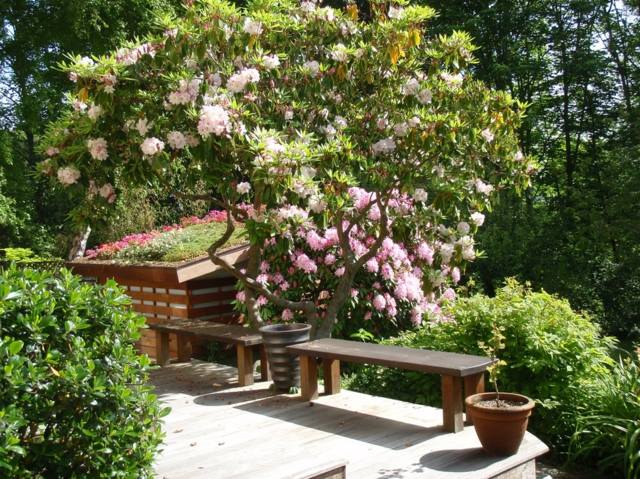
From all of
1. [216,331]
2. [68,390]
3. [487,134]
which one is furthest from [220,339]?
[68,390]

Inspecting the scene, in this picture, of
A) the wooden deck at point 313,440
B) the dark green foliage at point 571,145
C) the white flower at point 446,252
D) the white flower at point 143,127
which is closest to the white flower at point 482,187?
the white flower at point 446,252

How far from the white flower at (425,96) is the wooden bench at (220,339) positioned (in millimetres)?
2586

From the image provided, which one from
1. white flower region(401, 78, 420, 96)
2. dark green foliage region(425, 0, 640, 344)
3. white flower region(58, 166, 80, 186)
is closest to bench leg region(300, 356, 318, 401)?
white flower region(58, 166, 80, 186)

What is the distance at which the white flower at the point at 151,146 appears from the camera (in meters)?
5.23

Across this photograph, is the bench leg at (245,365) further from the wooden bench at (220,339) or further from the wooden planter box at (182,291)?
the wooden planter box at (182,291)

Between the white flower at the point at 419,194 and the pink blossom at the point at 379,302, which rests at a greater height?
the white flower at the point at 419,194

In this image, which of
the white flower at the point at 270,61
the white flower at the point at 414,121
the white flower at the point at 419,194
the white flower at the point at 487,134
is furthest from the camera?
the white flower at the point at 419,194

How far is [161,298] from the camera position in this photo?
901 cm

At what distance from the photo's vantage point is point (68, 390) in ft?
8.77

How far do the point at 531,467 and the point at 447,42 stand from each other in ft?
12.1

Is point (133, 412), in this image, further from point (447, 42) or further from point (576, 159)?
point (576, 159)

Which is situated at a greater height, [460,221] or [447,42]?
[447,42]

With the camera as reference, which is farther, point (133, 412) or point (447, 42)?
point (447, 42)

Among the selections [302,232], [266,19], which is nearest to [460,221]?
[302,232]
